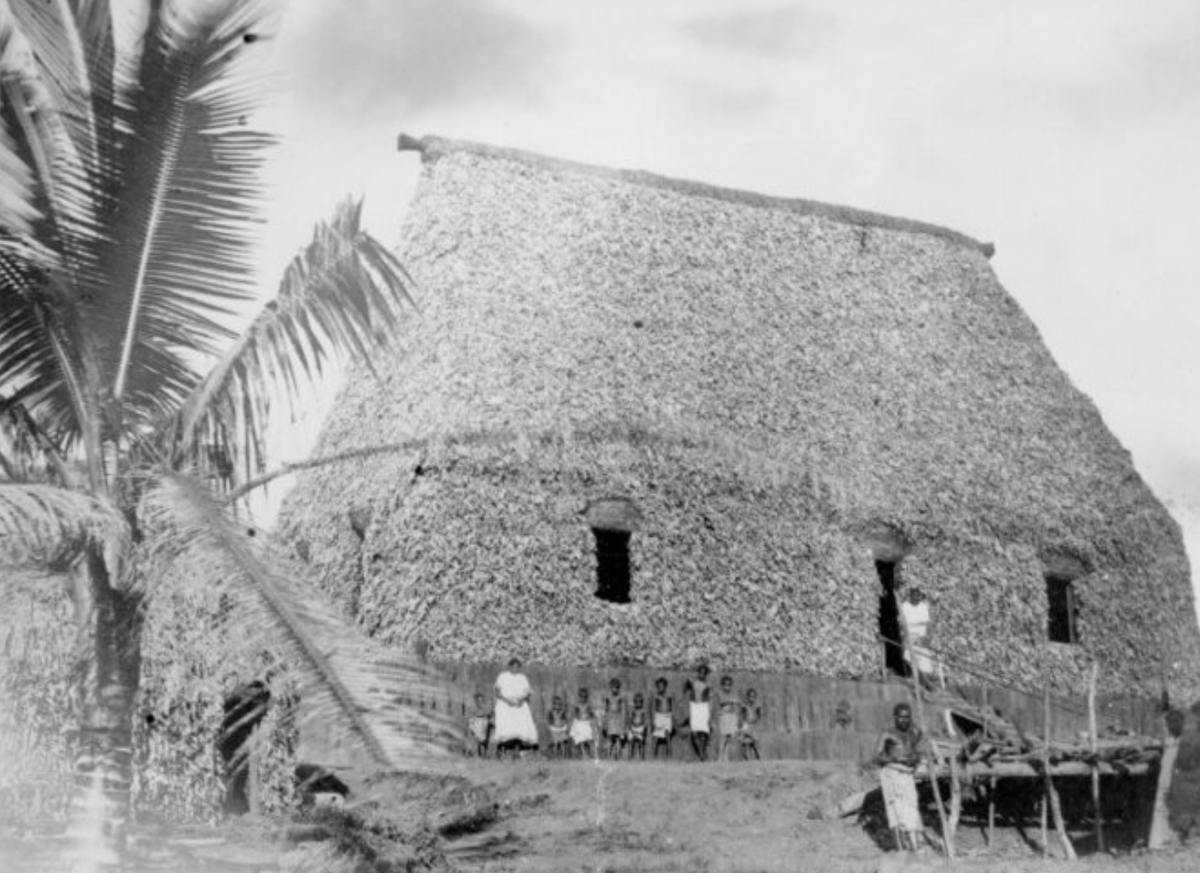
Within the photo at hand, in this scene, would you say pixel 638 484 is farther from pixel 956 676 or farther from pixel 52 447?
pixel 52 447

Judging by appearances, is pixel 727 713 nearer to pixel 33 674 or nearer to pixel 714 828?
pixel 714 828

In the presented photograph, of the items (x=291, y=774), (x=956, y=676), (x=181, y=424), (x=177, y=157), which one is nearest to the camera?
→ (x=177, y=157)

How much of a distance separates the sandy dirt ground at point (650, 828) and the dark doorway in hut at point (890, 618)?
429cm

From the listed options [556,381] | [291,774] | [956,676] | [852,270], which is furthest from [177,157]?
[852,270]

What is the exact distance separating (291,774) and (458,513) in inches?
173

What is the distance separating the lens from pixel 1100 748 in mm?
17516

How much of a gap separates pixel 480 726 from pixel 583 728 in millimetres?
1274

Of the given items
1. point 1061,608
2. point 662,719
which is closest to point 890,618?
point 1061,608

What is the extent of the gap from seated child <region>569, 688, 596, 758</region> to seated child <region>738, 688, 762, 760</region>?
83.1 inches

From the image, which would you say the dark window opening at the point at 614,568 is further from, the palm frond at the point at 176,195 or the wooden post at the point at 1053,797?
the palm frond at the point at 176,195

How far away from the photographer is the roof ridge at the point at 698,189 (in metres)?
24.0

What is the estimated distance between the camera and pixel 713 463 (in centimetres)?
2184

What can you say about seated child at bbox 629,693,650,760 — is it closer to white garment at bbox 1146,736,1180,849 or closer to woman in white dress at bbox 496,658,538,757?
woman in white dress at bbox 496,658,538,757

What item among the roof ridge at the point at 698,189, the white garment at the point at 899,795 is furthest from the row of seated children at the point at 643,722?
the roof ridge at the point at 698,189
